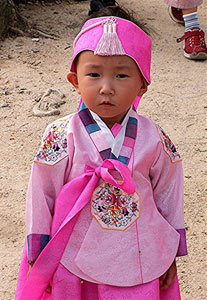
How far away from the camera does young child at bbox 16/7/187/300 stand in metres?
1.66

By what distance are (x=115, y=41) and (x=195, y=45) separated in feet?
10.1

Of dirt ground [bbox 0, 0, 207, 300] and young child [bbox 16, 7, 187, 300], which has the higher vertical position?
young child [bbox 16, 7, 187, 300]

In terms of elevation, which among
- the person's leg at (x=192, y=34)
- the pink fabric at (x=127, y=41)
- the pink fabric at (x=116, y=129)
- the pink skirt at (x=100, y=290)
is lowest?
the person's leg at (x=192, y=34)

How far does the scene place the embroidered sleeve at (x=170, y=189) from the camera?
1.84 m

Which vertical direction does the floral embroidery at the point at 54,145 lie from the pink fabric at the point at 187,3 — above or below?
above

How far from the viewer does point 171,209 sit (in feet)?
6.11

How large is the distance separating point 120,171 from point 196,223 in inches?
48.9

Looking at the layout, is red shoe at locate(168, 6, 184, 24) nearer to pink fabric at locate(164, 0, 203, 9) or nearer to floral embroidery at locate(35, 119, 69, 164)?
pink fabric at locate(164, 0, 203, 9)

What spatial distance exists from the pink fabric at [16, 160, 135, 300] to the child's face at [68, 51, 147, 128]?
0.18 m

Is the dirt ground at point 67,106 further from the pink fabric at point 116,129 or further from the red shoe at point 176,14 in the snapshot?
the pink fabric at point 116,129

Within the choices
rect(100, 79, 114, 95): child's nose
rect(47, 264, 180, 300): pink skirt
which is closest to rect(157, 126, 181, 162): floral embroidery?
rect(100, 79, 114, 95): child's nose

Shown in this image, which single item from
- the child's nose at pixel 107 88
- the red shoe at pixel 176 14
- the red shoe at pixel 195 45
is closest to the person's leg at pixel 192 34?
the red shoe at pixel 195 45

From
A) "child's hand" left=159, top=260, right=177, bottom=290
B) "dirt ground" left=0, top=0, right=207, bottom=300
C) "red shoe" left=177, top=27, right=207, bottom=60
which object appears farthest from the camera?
"red shoe" left=177, top=27, right=207, bottom=60

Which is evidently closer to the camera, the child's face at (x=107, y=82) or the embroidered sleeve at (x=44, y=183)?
the child's face at (x=107, y=82)
